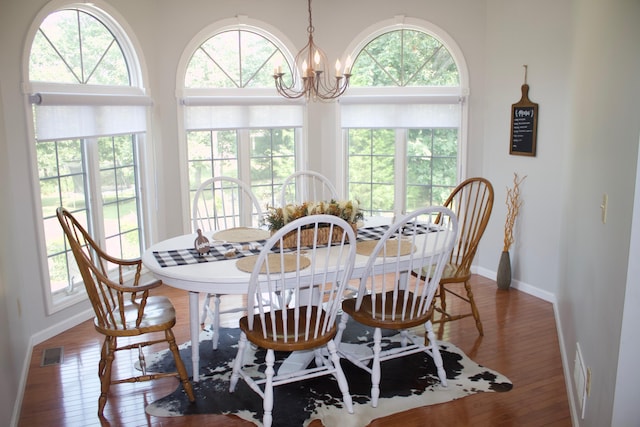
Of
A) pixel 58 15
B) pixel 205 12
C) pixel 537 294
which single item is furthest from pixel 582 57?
pixel 58 15

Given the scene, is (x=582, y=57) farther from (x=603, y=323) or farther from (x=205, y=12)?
(x=205, y=12)

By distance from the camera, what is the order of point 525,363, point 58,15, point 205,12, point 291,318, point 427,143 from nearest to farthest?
point 291,318 < point 525,363 < point 58,15 < point 205,12 < point 427,143

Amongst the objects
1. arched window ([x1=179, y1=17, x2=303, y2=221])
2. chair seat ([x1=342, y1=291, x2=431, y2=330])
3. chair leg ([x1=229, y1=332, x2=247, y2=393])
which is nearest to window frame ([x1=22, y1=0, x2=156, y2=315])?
arched window ([x1=179, y1=17, x2=303, y2=221])

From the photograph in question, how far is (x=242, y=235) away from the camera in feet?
12.0

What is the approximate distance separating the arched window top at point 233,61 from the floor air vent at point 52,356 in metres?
2.42

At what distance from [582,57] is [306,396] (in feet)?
8.07

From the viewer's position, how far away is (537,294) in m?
4.59

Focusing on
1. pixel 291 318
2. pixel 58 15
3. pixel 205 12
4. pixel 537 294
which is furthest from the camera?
pixel 205 12

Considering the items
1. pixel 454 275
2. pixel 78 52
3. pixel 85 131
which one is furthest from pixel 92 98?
pixel 454 275

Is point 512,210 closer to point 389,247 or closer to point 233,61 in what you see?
point 389,247

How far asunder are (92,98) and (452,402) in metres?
3.10

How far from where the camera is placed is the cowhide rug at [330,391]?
289 centimetres

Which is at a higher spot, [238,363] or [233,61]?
[233,61]

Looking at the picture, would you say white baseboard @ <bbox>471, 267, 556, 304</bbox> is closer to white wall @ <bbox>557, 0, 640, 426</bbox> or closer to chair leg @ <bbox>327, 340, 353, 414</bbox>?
white wall @ <bbox>557, 0, 640, 426</bbox>
